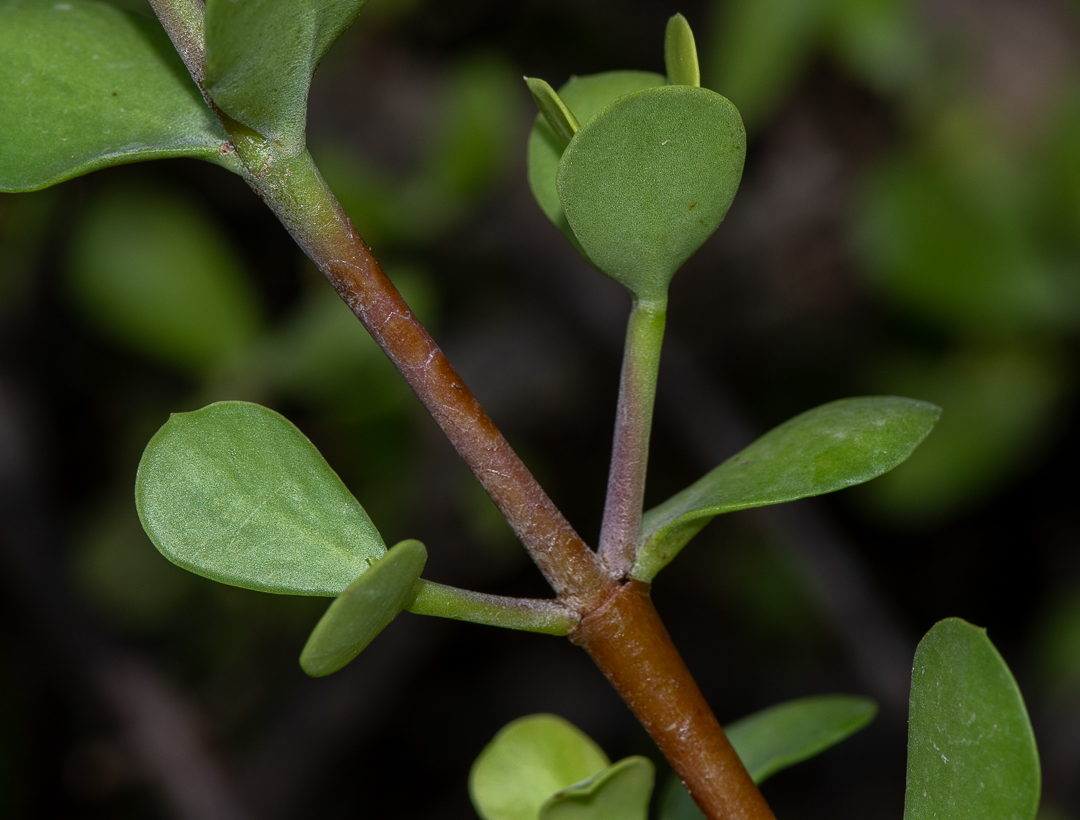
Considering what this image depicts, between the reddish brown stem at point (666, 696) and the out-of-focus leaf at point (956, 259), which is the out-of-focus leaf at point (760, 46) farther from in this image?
the reddish brown stem at point (666, 696)

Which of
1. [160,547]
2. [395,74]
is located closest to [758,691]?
[395,74]

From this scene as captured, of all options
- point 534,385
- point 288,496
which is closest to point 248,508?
point 288,496

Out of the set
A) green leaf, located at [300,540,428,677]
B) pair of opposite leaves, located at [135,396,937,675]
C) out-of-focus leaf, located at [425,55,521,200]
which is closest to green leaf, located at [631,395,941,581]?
pair of opposite leaves, located at [135,396,937,675]

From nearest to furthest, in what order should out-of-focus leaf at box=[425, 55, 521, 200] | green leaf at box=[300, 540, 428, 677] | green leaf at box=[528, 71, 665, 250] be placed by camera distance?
green leaf at box=[300, 540, 428, 677] → green leaf at box=[528, 71, 665, 250] → out-of-focus leaf at box=[425, 55, 521, 200]

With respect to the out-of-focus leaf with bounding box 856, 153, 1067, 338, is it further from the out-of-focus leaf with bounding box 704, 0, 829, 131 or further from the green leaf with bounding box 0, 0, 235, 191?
the green leaf with bounding box 0, 0, 235, 191

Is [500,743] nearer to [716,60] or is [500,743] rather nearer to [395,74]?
[716,60]

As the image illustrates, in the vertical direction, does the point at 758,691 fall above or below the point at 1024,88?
below
